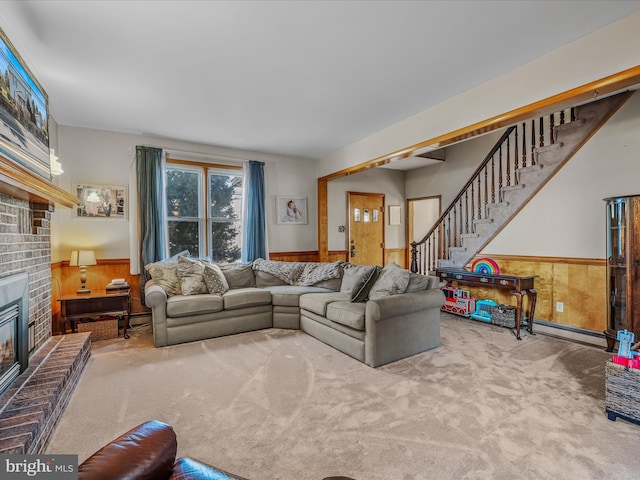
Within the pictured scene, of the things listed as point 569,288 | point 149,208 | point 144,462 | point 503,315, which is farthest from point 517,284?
point 149,208

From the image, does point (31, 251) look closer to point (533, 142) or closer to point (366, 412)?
point (366, 412)

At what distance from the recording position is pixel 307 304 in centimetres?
387

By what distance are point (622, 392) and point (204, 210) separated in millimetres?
5011

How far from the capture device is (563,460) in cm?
171

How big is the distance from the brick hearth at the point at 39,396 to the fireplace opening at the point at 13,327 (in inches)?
3.3

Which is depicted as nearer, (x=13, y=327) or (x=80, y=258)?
(x=13, y=327)

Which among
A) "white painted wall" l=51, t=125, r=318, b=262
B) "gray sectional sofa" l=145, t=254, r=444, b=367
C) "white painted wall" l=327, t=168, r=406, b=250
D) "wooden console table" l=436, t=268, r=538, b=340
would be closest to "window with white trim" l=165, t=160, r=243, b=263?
"white painted wall" l=51, t=125, r=318, b=262

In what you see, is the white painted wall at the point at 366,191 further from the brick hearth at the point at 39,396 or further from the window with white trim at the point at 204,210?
the brick hearth at the point at 39,396

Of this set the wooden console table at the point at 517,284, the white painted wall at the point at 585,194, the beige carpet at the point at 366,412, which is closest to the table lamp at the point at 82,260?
the beige carpet at the point at 366,412

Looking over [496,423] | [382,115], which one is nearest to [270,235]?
[382,115]

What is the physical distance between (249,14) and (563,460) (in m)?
3.19

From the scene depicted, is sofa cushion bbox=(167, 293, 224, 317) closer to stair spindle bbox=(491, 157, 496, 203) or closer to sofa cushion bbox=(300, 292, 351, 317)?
sofa cushion bbox=(300, 292, 351, 317)

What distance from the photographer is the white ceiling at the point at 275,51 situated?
2.05 meters

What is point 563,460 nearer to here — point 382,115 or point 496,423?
point 496,423
